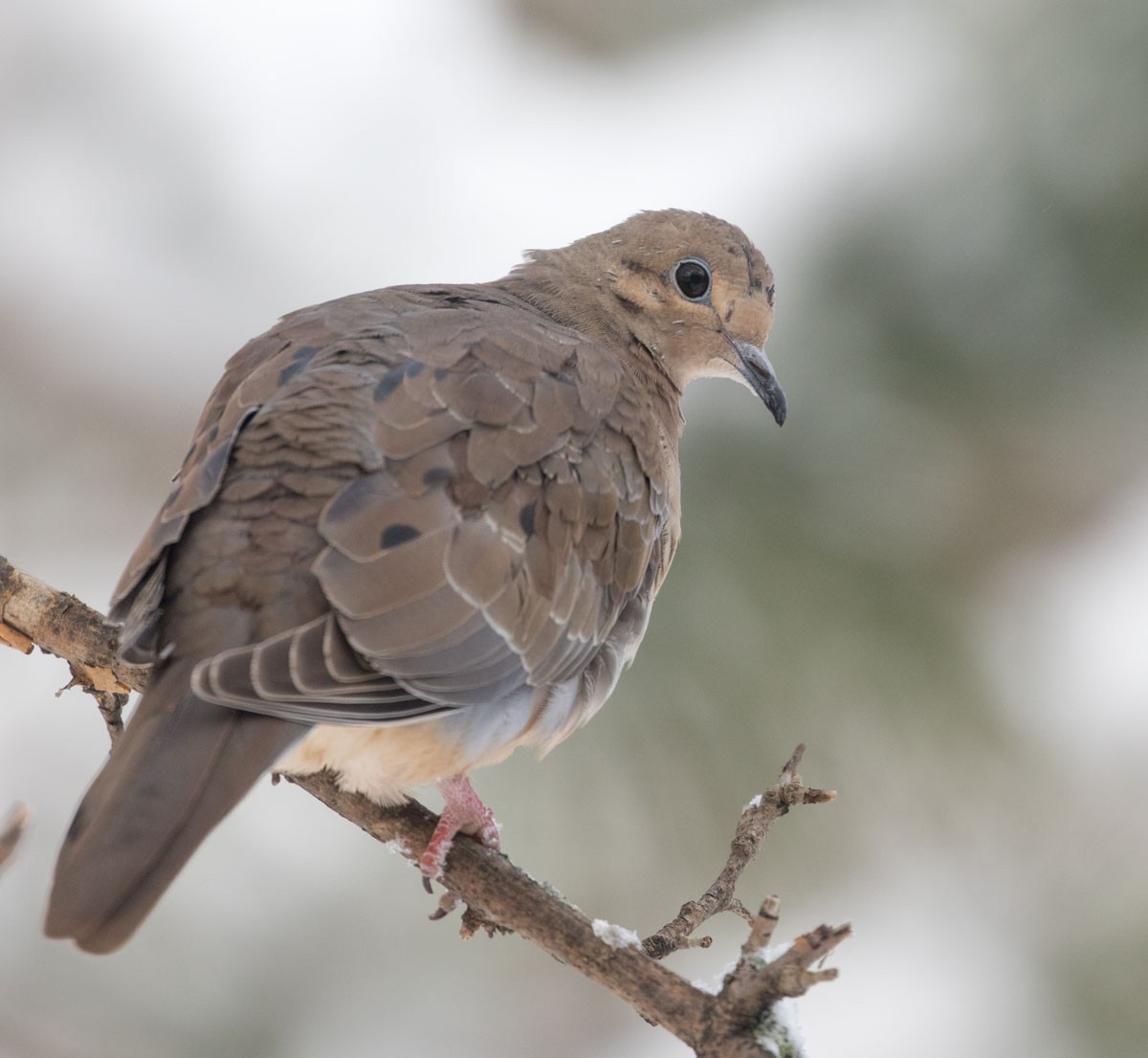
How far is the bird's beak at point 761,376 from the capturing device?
10.1 ft

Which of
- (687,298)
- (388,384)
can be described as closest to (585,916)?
(388,384)

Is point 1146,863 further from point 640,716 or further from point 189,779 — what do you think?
point 189,779

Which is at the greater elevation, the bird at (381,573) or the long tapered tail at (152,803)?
the bird at (381,573)

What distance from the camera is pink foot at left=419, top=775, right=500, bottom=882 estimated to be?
224 cm

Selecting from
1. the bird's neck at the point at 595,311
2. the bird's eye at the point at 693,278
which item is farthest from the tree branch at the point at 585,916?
the bird's eye at the point at 693,278

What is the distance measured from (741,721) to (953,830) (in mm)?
841

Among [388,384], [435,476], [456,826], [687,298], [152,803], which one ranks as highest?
[687,298]

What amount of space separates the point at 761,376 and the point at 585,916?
1.51m

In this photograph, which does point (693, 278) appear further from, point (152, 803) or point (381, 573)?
point (152, 803)

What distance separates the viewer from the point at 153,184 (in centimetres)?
533

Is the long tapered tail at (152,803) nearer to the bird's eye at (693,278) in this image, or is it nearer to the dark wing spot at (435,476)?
the dark wing spot at (435,476)

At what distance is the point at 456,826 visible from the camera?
2.27 m

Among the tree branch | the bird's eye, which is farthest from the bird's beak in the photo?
the tree branch

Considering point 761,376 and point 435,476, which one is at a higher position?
point 761,376
